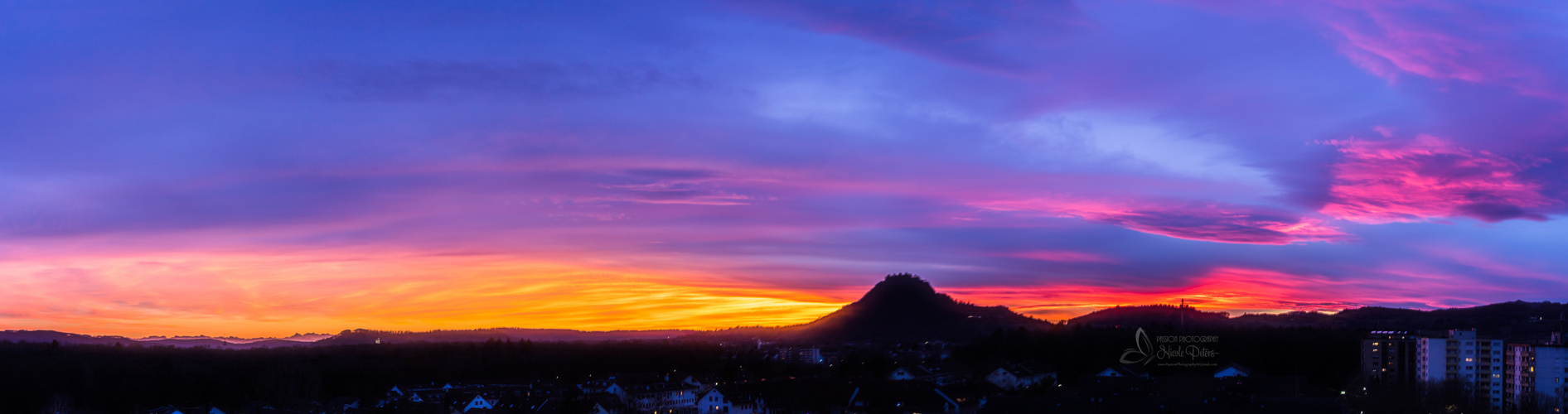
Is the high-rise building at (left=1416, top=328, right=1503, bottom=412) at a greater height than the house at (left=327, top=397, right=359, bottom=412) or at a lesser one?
greater

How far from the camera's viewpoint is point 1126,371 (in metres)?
71.7

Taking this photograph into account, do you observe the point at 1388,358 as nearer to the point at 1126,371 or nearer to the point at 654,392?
the point at 1126,371

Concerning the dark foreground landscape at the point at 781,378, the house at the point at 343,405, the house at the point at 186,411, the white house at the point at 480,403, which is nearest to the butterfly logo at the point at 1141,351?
the dark foreground landscape at the point at 781,378

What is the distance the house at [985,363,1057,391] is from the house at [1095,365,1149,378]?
3952 mm

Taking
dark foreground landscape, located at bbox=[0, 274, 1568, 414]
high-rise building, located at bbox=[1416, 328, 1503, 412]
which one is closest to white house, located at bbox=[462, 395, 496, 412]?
dark foreground landscape, located at bbox=[0, 274, 1568, 414]

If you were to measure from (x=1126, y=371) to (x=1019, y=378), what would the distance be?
670 cm

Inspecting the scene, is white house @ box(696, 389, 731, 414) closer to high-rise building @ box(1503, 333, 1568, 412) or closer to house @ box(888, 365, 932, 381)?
house @ box(888, 365, 932, 381)

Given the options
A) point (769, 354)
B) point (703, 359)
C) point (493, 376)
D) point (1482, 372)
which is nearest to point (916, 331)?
point (769, 354)

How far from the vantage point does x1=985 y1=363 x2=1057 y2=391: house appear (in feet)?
242

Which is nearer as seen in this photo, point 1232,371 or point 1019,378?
point 1232,371

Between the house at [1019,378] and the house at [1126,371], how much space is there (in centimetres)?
395

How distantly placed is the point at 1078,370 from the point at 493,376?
47564 millimetres

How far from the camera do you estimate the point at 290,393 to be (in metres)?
77.7

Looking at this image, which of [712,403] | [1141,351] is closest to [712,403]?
[712,403]
